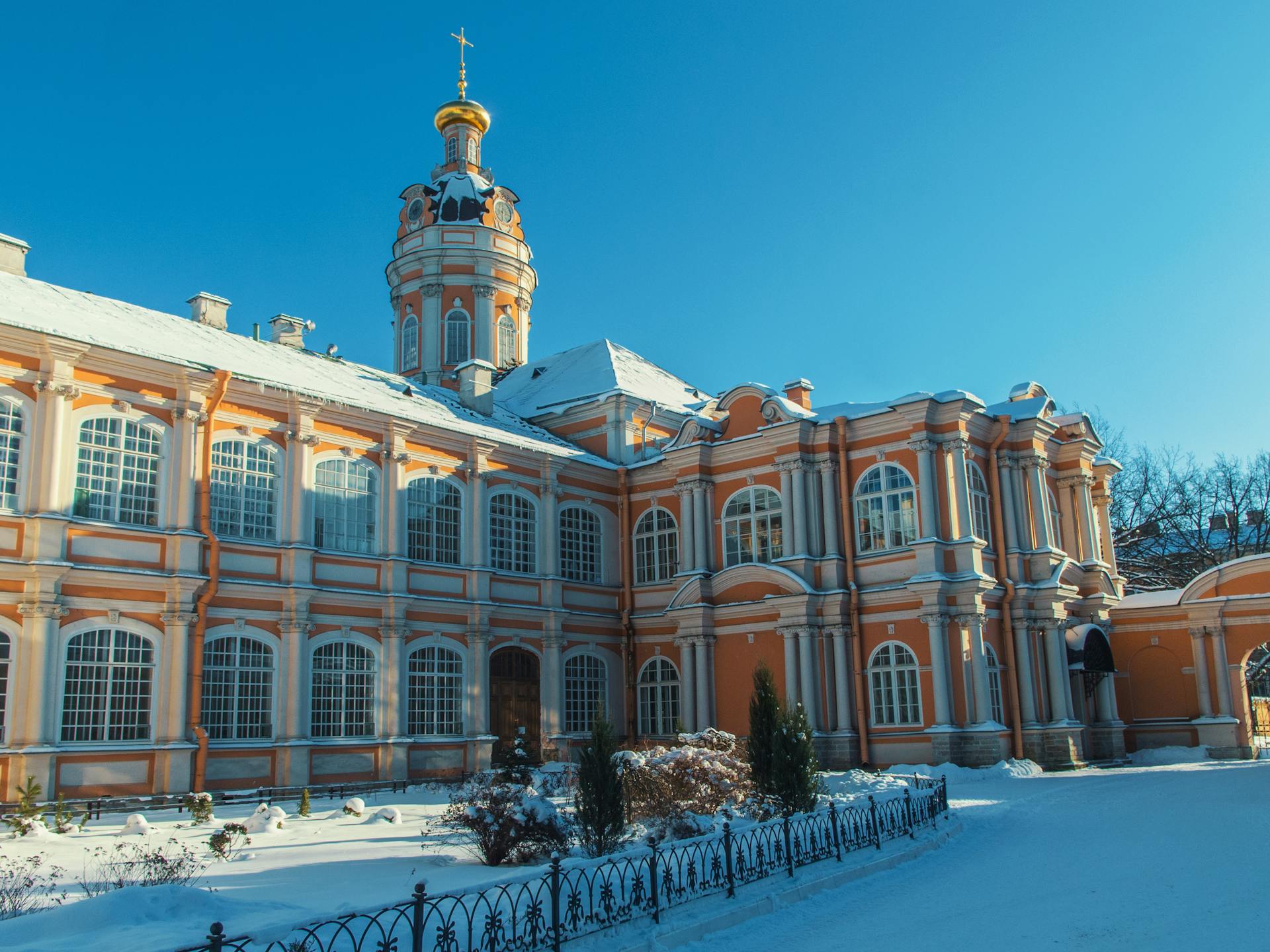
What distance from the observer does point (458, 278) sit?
3519 cm

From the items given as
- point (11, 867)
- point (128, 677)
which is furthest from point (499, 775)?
point (128, 677)

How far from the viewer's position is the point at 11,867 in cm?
1169

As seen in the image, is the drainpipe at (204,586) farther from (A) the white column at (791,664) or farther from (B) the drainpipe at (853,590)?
(B) the drainpipe at (853,590)

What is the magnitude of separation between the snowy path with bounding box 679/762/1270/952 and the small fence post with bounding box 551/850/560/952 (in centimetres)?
124

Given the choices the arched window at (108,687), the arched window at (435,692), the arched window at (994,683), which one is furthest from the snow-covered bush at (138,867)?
the arched window at (994,683)

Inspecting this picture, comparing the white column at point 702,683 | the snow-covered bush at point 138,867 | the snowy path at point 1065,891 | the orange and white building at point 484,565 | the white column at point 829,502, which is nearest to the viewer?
the snowy path at point 1065,891

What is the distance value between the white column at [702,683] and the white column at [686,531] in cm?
192

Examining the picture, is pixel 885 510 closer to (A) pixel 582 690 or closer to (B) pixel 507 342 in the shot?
(A) pixel 582 690

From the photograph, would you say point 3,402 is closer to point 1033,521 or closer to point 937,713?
point 937,713

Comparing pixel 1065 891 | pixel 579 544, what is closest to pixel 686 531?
pixel 579 544

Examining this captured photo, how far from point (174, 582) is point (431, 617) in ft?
19.1

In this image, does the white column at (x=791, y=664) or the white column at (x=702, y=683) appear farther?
the white column at (x=702, y=683)

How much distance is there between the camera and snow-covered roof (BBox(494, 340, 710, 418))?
30.6 meters

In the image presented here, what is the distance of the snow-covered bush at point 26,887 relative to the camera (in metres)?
8.79
